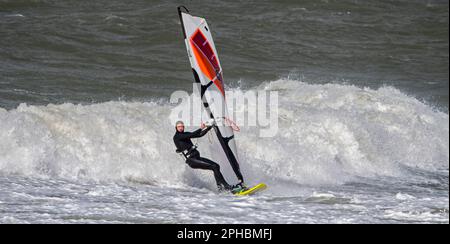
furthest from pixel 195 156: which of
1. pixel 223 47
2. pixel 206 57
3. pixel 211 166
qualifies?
pixel 223 47

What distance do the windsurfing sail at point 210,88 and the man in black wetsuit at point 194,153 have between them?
326mm

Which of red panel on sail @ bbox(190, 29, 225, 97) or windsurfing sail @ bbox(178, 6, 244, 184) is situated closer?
windsurfing sail @ bbox(178, 6, 244, 184)

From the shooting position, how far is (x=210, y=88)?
29.3ft

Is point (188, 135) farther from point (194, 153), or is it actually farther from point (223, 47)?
point (223, 47)

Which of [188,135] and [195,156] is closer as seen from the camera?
[188,135]

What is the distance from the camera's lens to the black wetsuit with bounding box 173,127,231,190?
8.07 metres

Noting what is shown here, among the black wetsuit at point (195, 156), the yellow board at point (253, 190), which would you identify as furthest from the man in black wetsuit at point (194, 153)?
the yellow board at point (253, 190)

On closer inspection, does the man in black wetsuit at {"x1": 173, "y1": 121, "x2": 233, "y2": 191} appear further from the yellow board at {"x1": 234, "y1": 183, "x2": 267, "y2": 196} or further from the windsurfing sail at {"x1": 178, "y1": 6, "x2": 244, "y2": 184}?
the windsurfing sail at {"x1": 178, "y1": 6, "x2": 244, "y2": 184}

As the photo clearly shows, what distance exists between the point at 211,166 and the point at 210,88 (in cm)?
123

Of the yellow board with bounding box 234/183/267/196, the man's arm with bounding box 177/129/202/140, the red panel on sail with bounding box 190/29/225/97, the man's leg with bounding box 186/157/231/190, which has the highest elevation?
the red panel on sail with bounding box 190/29/225/97

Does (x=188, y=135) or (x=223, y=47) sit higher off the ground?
(x=223, y=47)

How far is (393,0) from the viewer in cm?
2084

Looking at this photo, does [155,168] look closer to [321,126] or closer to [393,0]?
[321,126]

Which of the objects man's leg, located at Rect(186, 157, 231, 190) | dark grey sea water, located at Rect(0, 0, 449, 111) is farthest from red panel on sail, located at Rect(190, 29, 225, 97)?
dark grey sea water, located at Rect(0, 0, 449, 111)
